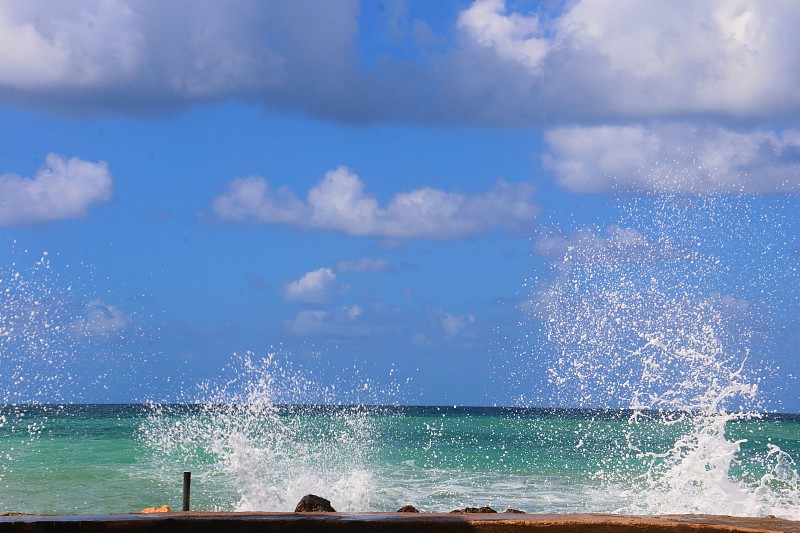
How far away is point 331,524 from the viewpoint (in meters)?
6.36

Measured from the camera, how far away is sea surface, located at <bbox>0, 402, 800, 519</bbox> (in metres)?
14.0

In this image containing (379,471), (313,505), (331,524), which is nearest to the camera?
(331,524)

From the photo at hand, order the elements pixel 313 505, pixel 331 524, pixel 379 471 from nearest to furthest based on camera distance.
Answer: pixel 331 524
pixel 313 505
pixel 379 471

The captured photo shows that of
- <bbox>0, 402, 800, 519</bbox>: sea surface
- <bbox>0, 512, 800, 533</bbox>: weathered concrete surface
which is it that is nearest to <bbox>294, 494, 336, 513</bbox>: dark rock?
<bbox>0, 512, 800, 533</bbox>: weathered concrete surface

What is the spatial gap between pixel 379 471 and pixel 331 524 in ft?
53.8

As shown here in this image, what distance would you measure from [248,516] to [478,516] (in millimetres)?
1531

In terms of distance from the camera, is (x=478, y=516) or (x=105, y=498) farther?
(x=105, y=498)

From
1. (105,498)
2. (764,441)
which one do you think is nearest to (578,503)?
(105,498)

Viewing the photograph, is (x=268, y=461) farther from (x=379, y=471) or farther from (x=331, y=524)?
(x=331, y=524)

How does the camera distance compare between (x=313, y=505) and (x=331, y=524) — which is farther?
(x=313, y=505)

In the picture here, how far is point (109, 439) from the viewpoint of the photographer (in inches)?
1267

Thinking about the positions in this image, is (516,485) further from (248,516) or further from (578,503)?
(248,516)

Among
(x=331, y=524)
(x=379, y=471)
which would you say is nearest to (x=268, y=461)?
(x=379, y=471)

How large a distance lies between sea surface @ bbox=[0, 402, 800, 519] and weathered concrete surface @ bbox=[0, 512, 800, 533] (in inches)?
267
